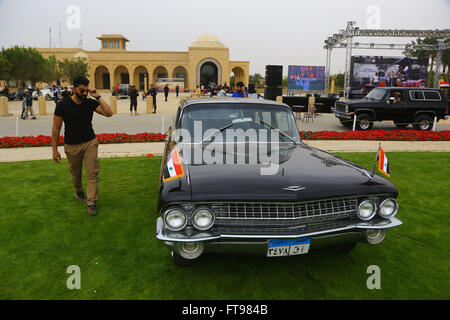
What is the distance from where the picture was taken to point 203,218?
2742 mm

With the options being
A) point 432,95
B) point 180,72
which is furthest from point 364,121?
point 180,72

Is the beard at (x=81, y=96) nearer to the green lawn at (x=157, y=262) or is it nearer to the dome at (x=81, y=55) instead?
the green lawn at (x=157, y=262)

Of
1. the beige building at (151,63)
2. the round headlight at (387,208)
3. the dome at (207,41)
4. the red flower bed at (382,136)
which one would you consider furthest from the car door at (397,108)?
the dome at (207,41)

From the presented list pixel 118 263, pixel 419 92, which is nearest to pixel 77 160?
pixel 118 263

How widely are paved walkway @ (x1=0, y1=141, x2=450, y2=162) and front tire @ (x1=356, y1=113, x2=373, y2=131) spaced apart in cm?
316

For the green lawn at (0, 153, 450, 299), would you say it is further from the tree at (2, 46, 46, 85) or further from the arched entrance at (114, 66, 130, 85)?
the arched entrance at (114, 66, 130, 85)

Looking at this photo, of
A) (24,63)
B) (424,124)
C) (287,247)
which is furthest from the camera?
(24,63)

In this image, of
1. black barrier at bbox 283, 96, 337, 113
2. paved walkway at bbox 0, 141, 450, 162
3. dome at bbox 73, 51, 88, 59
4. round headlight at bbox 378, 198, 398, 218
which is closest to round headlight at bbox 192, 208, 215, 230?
round headlight at bbox 378, 198, 398, 218

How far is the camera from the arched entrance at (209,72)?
206 feet

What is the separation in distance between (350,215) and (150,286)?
79.1 inches

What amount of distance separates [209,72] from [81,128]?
66188mm

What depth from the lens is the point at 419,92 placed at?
15.5 meters

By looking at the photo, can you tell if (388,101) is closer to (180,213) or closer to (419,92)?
(419,92)

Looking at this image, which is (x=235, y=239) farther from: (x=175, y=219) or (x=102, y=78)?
(x=102, y=78)
